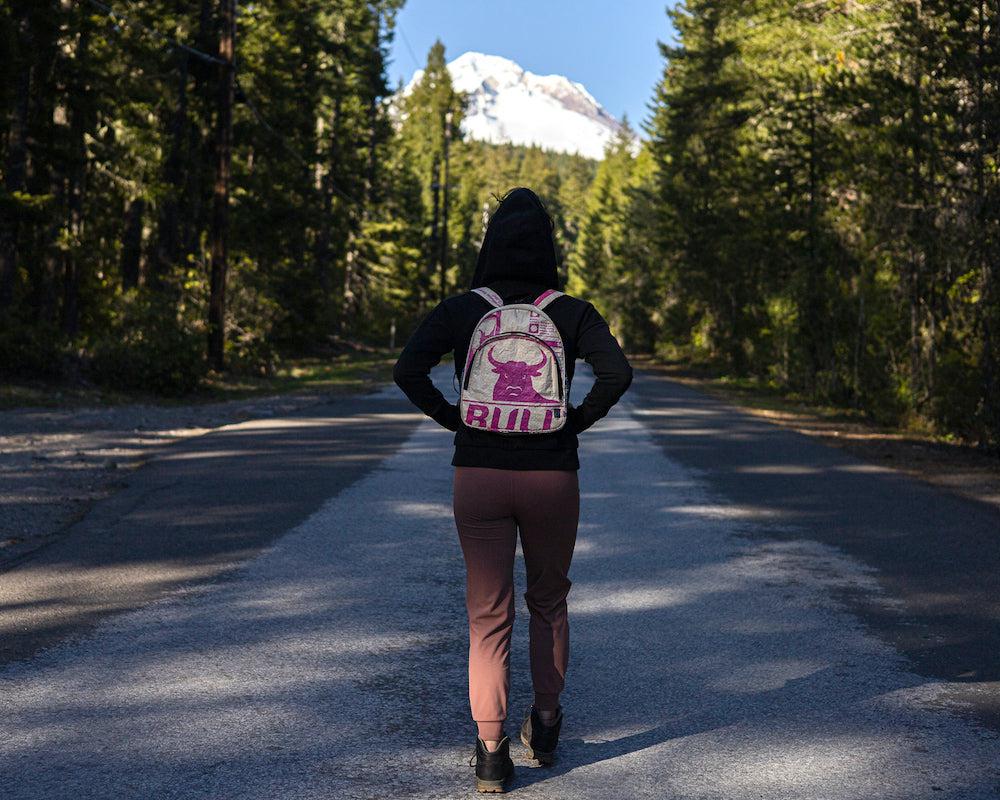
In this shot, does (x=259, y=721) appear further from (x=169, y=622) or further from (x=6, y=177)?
(x=6, y=177)

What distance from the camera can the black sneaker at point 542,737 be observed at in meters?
4.67

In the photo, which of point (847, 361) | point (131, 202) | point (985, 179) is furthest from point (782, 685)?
point (131, 202)

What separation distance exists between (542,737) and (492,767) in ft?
1.19

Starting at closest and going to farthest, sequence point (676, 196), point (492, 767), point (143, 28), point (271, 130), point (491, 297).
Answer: point (492, 767), point (491, 297), point (143, 28), point (271, 130), point (676, 196)

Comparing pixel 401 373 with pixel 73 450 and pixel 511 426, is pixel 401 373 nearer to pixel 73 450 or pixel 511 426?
pixel 511 426

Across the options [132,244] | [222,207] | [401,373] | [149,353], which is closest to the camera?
[401,373]

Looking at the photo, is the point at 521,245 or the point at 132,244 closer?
the point at 521,245

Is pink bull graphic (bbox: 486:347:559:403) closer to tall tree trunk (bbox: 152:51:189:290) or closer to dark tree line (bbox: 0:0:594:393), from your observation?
dark tree line (bbox: 0:0:594:393)

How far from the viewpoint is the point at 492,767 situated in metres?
4.37

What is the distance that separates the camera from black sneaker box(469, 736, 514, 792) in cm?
436

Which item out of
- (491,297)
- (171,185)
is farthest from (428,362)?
(171,185)

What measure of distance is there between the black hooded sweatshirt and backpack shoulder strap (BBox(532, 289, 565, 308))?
0.05 ft

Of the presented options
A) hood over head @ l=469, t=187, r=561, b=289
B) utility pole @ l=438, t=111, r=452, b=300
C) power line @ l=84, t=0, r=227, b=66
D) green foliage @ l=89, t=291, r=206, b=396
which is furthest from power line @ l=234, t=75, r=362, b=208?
hood over head @ l=469, t=187, r=561, b=289

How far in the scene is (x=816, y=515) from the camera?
11438 mm
